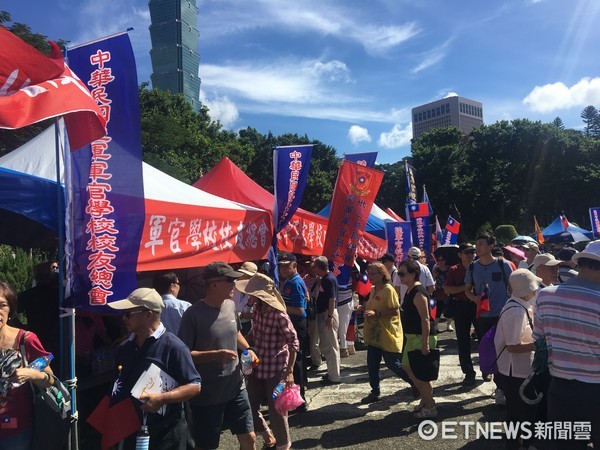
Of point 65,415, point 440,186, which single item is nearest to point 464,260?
point 65,415

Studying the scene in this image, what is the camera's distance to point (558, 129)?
35844 millimetres

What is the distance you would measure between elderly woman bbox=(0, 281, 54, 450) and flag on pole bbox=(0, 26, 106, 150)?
108 cm

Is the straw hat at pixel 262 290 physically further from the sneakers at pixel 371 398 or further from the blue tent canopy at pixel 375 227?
the blue tent canopy at pixel 375 227

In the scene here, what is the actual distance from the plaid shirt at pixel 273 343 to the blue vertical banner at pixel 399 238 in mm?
7311

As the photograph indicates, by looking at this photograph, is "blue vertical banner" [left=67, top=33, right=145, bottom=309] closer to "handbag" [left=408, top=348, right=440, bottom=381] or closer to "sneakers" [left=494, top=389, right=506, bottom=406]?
"handbag" [left=408, top=348, right=440, bottom=381]

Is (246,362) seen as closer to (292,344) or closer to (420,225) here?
(292,344)

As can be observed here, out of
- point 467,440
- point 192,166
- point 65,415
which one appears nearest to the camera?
point 65,415

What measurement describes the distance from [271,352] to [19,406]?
6.28 ft

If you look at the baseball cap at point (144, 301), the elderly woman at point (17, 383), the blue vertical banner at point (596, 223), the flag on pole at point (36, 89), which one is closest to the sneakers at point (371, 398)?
the baseball cap at point (144, 301)

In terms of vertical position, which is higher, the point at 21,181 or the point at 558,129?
the point at 558,129

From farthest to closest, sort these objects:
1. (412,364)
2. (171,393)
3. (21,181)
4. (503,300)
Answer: (503,300)
(412,364)
(21,181)
(171,393)

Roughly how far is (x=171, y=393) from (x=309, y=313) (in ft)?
12.9

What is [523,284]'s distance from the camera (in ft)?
11.5

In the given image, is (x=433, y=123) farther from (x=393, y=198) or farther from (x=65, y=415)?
(x=65, y=415)
